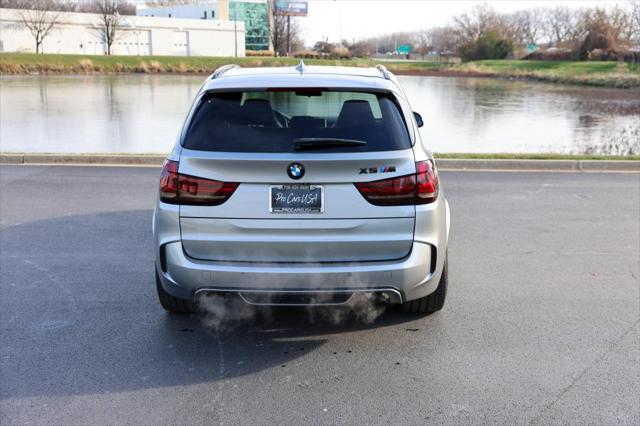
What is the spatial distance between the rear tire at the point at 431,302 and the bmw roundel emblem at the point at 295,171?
132cm

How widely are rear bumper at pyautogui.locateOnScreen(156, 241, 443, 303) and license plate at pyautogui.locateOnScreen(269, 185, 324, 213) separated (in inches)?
13.1

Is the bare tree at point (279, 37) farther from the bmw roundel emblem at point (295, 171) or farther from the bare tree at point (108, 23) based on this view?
the bmw roundel emblem at point (295, 171)

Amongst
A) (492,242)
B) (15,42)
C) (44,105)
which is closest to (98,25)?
(15,42)

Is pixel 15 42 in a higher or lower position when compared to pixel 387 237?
higher

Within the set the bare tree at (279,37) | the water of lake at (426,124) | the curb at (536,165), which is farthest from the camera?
the bare tree at (279,37)

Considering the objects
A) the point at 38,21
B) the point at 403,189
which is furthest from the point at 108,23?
the point at 403,189

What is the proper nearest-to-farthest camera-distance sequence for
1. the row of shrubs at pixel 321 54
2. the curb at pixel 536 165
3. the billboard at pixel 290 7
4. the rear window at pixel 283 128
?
the rear window at pixel 283 128 → the curb at pixel 536 165 → the row of shrubs at pixel 321 54 → the billboard at pixel 290 7

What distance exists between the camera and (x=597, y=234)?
7191 millimetres

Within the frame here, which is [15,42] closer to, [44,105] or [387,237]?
[44,105]

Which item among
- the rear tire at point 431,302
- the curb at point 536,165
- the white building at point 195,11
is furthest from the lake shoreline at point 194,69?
the rear tire at point 431,302

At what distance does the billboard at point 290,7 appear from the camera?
364 ft

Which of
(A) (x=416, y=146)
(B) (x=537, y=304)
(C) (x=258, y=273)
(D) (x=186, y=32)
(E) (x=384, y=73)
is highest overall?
(D) (x=186, y=32)

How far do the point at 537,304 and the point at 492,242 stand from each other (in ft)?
5.95

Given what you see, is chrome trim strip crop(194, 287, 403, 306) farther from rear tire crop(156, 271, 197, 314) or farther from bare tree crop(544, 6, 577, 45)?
bare tree crop(544, 6, 577, 45)
